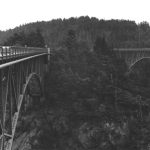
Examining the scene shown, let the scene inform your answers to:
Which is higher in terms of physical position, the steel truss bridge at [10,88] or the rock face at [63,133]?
the steel truss bridge at [10,88]

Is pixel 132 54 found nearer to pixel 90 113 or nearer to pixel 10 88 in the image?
pixel 90 113

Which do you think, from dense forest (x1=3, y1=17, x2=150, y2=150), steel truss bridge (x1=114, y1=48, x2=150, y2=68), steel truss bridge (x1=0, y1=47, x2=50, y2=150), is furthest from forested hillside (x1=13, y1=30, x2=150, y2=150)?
steel truss bridge (x1=114, y1=48, x2=150, y2=68)

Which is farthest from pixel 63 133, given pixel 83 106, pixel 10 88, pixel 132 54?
pixel 132 54

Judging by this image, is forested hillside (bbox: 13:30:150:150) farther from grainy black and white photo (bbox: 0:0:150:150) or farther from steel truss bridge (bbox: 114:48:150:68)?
steel truss bridge (bbox: 114:48:150:68)

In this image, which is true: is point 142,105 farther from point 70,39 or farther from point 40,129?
point 70,39

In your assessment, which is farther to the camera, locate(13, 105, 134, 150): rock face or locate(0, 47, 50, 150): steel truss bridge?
locate(13, 105, 134, 150): rock face

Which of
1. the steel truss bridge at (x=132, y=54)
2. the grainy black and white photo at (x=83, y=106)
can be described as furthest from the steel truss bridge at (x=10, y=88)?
the steel truss bridge at (x=132, y=54)

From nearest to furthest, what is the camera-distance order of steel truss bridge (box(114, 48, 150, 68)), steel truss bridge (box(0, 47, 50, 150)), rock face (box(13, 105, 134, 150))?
steel truss bridge (box(0, 47, 50, 150)) < rock face (box(13, 105, 134, 150)) < steel truss bridge (box(114, 48, 150, 68))

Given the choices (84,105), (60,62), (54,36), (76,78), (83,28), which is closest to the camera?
(84,105)

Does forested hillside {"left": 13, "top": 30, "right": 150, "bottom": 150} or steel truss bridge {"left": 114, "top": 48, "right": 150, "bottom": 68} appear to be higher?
steel truss bridge {"left": 114, "top": 48, "right": 150, "bottom": 68}

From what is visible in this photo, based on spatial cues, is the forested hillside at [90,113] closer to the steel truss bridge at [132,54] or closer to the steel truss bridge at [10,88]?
the steel truss bridge at [10,88]

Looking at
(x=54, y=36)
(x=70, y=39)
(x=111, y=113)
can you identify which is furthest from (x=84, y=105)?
(x=54, y=36)
